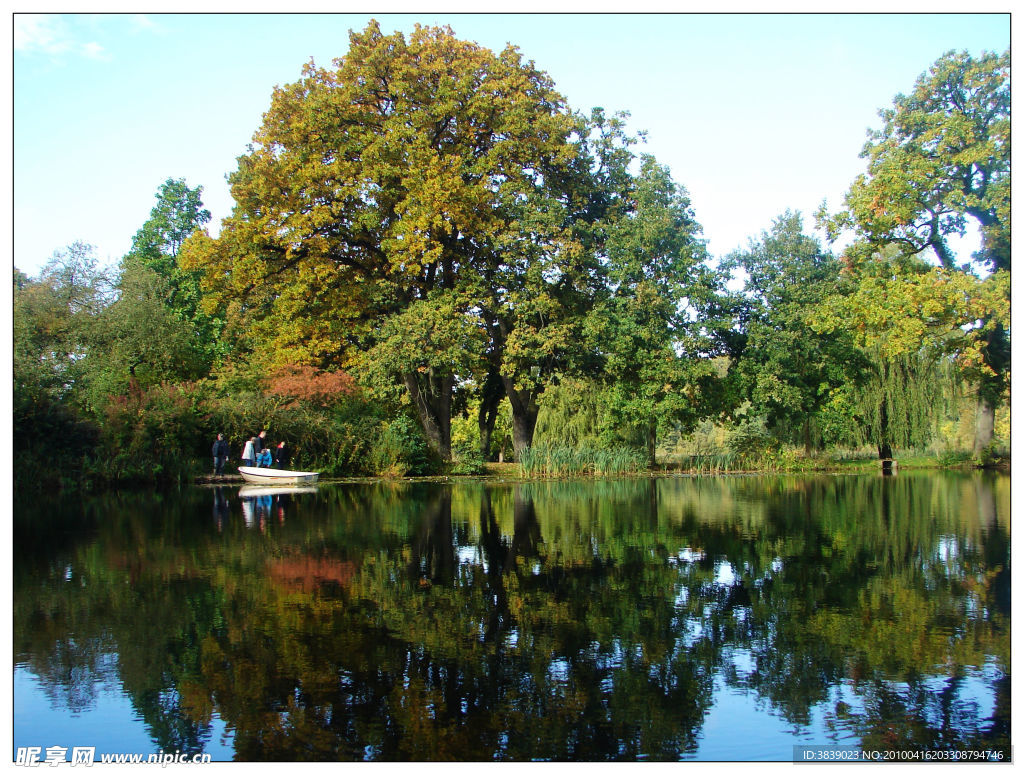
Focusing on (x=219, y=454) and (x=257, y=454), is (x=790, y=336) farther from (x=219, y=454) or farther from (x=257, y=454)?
(x=219, y=454)

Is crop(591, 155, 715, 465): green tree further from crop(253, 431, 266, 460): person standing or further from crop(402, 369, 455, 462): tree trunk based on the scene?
crop(253, 431, 266, 460): person standing

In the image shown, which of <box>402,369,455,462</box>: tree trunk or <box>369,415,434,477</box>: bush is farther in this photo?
<box>402,369,455,462</box>: tree trunk

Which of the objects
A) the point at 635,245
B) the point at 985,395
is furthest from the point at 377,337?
the point at 985,395

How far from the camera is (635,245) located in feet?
90.9

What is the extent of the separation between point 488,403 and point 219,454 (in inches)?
571

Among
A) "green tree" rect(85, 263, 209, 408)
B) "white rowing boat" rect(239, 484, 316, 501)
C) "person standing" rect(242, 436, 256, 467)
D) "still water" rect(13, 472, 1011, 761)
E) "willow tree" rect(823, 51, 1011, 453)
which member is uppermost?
"willow tree" rect(823, 51, 1011, 453)

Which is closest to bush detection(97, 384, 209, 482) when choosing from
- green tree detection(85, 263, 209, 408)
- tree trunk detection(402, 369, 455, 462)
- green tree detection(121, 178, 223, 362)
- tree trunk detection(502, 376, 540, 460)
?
green tree detection(85, 263, 209, 408)

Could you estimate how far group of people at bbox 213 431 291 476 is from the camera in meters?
24.9

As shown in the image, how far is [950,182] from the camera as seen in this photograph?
2534 centimetres

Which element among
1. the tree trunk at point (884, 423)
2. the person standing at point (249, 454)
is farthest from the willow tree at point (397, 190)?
the tree trunk at point (884, 423)

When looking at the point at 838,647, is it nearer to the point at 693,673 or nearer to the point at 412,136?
the point at 693,673

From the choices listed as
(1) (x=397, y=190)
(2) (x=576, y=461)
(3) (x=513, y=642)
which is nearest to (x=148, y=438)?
(1) (x=397, y=190)

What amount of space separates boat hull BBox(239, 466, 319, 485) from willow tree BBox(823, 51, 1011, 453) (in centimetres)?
1822

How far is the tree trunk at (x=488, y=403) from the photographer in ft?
115
